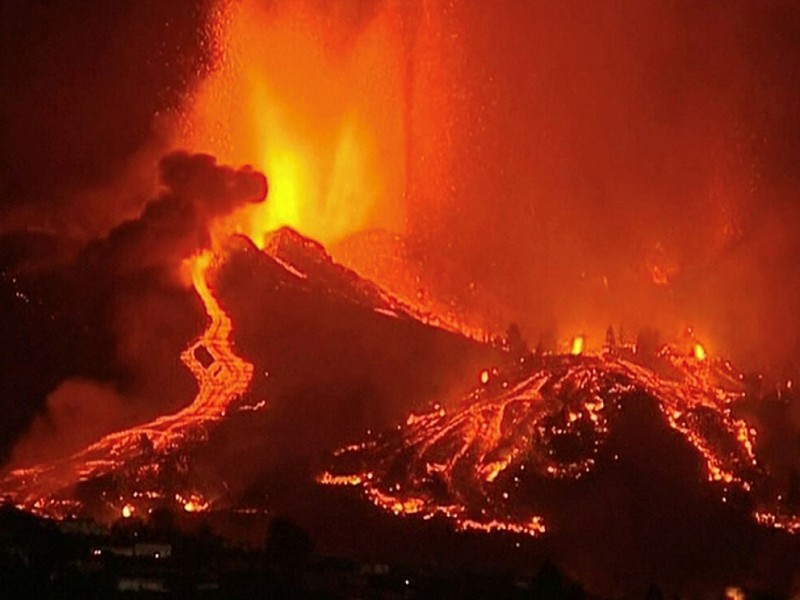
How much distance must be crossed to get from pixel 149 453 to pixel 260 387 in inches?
274

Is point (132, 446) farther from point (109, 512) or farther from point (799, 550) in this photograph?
point (799, 550)

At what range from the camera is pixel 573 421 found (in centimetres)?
6619

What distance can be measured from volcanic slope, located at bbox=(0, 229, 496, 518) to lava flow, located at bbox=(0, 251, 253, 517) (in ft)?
0.14

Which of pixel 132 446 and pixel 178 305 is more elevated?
pixel 178 305

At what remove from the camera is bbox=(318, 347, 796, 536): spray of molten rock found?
201 feet

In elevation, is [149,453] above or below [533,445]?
below

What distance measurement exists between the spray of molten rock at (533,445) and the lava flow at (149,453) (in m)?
3.51

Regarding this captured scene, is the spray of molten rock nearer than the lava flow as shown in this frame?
No

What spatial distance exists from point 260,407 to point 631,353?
1322 cm

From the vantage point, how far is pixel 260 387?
66.3 metres

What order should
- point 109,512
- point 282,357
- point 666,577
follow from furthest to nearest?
point 282,357, point 666,577, point 109,512

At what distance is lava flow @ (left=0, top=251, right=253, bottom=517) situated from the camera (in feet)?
188

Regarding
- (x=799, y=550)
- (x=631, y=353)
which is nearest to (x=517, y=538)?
(x=799, y=550)

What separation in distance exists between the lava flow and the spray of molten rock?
11.5 feet
